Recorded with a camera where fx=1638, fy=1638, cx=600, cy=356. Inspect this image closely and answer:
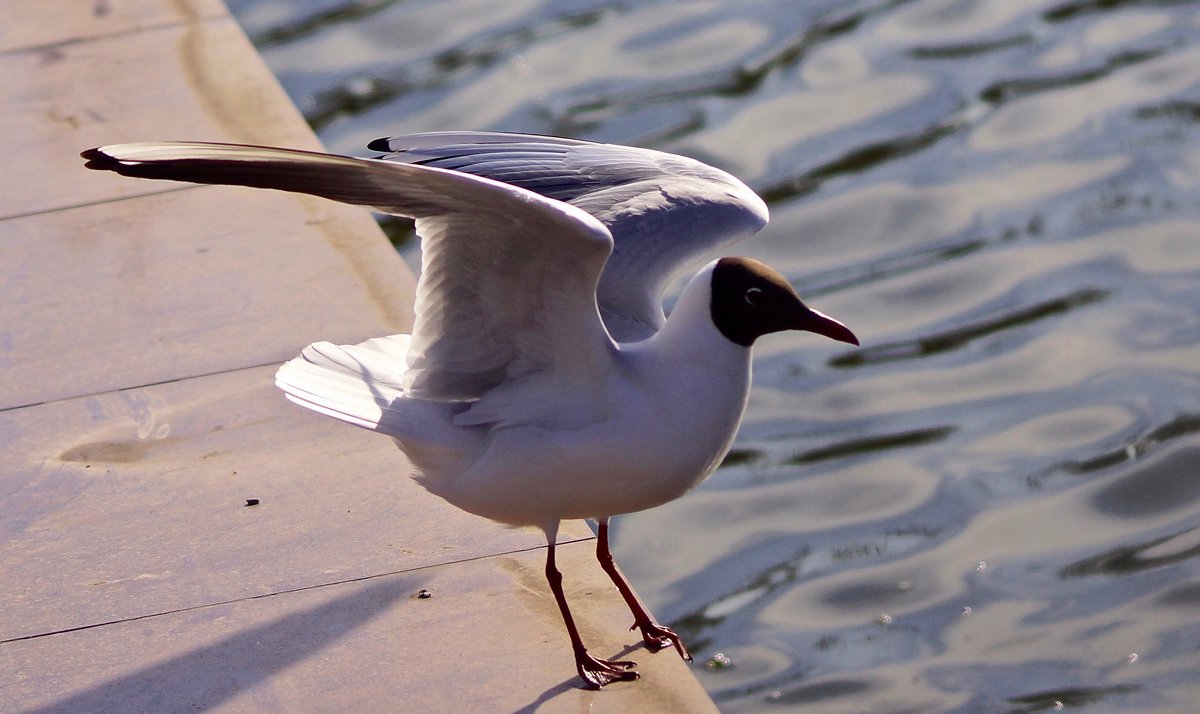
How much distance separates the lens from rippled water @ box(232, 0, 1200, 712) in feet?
18.2

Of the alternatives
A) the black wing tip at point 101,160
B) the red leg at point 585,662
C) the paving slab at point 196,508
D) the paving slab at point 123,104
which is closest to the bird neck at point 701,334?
the red leg at point 585,662

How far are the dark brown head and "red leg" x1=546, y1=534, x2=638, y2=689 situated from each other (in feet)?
2.26

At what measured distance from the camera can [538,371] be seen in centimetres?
386

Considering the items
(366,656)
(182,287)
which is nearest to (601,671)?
(366,656)

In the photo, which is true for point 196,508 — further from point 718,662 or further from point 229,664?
point 718,662

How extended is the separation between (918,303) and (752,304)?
407 centimetres

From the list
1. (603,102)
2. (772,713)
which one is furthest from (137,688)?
(603,102)

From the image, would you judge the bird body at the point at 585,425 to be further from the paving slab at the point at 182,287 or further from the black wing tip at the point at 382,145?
the paving slab at the point at 182,287

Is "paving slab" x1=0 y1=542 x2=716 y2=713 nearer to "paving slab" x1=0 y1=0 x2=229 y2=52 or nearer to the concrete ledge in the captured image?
the concrete ledge

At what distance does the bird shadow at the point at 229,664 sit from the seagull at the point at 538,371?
1.28ft

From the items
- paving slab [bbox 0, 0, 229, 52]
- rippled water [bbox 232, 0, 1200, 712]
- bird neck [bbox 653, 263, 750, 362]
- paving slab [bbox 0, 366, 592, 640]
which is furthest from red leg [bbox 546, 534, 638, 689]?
paving slab [bbox 0, 0, 229, 52]

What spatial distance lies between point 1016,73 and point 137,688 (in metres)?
7.24

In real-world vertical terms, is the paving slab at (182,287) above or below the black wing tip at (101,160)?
below

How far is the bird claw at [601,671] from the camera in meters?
3.78
